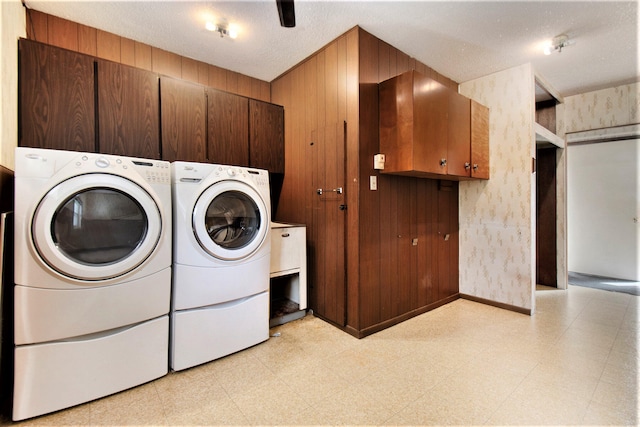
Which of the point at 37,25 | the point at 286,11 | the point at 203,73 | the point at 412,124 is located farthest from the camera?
the point at 203,73

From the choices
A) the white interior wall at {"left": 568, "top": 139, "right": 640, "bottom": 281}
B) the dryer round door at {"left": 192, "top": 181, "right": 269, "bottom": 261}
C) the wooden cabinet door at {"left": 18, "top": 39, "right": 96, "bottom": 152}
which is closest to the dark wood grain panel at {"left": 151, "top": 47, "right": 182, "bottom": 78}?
the wooden cabinet door at {"left": 18, "top": 39, "right": 96, "bottom": 152}

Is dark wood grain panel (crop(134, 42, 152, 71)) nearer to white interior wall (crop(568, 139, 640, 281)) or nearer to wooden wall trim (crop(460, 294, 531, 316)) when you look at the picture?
wooden wall trim (crop(460, 294, 531, 316))

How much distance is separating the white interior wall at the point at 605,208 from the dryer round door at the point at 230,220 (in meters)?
4.87

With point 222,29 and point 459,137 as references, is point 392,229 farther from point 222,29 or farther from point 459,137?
point 222,29

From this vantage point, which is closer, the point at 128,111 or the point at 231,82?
the point at 128,111

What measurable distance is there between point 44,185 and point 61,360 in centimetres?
90

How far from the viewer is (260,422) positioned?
141 centimetres

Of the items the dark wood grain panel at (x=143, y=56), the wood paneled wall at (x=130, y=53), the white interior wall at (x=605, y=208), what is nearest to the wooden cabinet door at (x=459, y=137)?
the wood paneled wall at (x=130, y=53)

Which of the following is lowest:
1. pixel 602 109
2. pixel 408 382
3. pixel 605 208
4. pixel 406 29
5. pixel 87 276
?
pixel 408 382

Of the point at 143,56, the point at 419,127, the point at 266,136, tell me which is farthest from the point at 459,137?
the point at 143,56

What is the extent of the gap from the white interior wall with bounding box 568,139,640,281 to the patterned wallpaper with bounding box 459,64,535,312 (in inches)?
89.1

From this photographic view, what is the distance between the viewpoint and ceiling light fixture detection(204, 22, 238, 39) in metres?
2.25

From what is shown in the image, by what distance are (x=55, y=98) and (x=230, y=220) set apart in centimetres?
144

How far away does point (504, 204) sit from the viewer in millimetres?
2990
